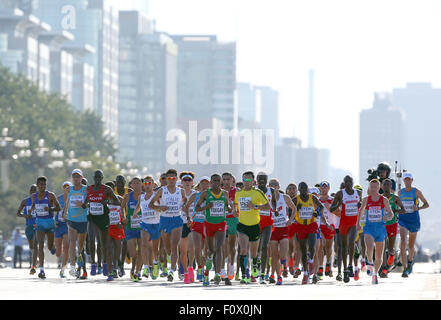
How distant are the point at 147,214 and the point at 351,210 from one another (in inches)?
146

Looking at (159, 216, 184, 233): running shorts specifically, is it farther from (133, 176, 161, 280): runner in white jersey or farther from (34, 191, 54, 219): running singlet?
(34, 191, 54, 219): running singlet

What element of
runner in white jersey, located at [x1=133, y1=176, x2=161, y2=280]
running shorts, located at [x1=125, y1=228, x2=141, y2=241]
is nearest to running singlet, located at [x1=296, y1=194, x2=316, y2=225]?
runner in white jersey, located at [x1=133, y1=176, x2=161, y2=280]

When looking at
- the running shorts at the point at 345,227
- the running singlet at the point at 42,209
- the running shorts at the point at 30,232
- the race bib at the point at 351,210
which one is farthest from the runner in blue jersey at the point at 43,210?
the race bib at the point at 351,210

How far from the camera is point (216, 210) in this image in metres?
24.8

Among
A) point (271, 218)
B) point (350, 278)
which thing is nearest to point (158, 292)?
point (271, 218)

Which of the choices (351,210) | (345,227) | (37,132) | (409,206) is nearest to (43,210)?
(345,227)

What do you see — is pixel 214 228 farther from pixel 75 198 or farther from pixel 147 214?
pixel 75 198

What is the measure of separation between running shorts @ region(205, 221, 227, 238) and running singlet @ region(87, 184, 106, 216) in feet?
8.49

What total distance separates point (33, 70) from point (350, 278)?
145m

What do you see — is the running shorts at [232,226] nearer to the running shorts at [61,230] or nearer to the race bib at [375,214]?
the race bib at [375,214]

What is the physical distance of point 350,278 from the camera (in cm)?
2905

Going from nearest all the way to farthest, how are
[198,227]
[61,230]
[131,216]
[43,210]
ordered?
1. [198,227]
2. [131,216]
3. [43,210]
4. [61,230]

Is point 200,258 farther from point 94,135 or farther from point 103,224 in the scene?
point 94,135

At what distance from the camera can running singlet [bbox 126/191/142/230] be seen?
90.6ft
